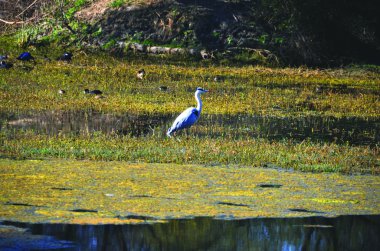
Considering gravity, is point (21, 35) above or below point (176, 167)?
above

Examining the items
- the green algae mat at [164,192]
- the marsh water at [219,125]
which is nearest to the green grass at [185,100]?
the marsh water at [219,125]

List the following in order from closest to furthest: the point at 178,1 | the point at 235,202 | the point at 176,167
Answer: the point at 235,202 → the point at 176,167 → the point at 178,1

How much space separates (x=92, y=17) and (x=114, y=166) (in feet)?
55.3

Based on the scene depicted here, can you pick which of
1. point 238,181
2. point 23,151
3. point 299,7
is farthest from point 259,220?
point 299,7

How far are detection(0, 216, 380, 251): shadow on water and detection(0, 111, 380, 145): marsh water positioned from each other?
5.47m

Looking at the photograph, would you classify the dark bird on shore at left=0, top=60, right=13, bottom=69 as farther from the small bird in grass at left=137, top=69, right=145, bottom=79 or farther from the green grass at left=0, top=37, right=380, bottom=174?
the small bird in grass at left=137, top=69, right=145, bottom=79

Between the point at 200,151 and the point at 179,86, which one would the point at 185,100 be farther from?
the point at 200,151

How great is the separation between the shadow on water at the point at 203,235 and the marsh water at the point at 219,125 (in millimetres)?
5466

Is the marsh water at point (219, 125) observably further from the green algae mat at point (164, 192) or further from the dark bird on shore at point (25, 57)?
the dark bird on shore at point (25, 57)

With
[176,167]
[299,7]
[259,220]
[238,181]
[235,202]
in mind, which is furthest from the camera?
[299,7]

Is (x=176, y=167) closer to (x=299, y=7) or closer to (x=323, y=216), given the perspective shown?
(x=323, y=216)

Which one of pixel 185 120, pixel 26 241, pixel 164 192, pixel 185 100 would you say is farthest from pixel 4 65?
pixel 26 241

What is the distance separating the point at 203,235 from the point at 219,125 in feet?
23.8

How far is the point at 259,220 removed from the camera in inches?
366
